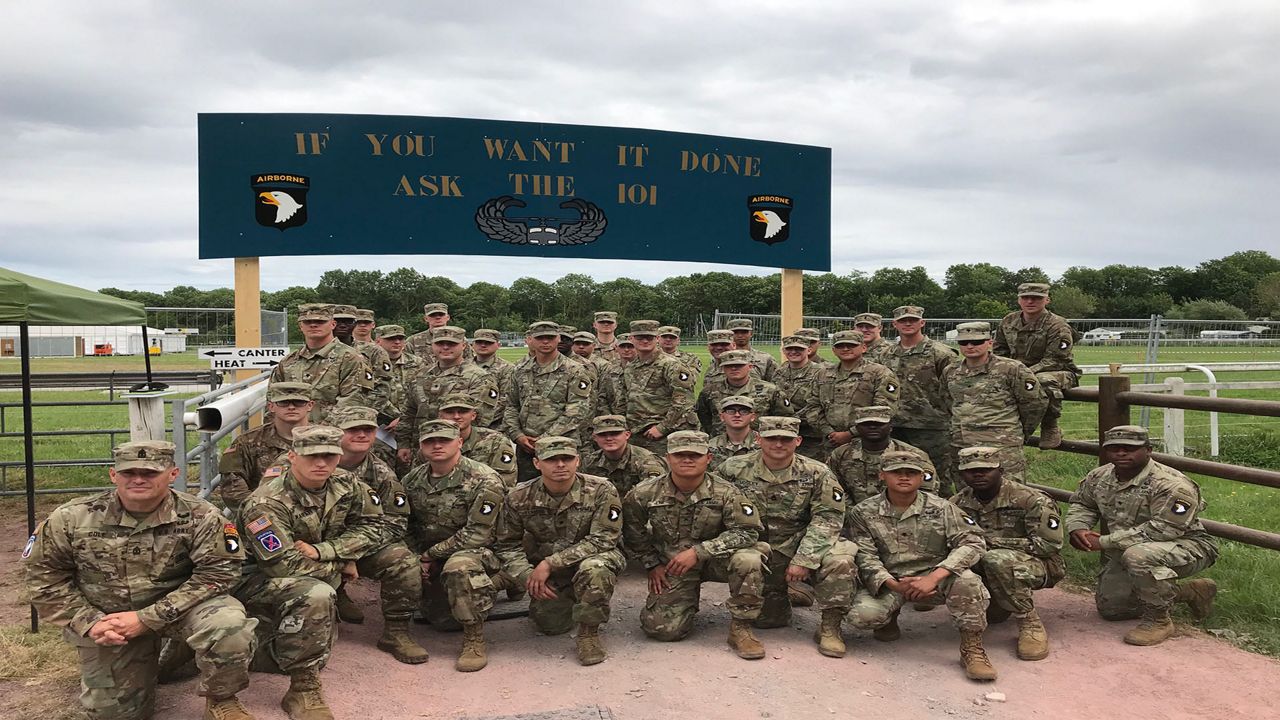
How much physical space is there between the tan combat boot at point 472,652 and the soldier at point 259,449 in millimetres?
1814

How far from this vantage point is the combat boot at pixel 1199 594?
530 centimetres

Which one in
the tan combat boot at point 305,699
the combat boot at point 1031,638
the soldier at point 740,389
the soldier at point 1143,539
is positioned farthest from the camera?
the soldier at point 740,389

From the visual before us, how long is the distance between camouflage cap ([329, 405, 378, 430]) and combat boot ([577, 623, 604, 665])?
1.87 m

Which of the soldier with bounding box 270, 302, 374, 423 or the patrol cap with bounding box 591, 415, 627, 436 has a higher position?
the soldier with bounding box 270, 302, 374, 423

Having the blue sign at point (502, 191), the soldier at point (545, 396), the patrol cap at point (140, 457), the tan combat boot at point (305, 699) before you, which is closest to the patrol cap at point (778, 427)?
the soldier at point (545, 396)

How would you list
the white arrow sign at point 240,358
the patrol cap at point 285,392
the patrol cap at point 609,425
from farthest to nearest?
the white arrow sign at point 240,358 → the patrol cap at point 609,425 → the patrol cap at point 285,392

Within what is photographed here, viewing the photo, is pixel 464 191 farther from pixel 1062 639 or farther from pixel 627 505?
pixel 1062 639

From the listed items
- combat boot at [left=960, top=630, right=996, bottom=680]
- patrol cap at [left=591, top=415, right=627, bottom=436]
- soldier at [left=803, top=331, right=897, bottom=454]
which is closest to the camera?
combat boot at [left=960, top=630, right=996, bottom=680]

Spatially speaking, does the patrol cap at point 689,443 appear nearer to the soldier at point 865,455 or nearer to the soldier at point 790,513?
the soldier at point 790,513

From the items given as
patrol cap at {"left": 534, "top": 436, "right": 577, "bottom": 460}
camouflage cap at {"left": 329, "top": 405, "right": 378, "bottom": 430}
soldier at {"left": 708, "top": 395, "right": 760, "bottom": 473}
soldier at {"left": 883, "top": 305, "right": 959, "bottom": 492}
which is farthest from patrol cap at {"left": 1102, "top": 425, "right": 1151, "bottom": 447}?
camouflage cap at {"left": 329, "top": 405, "right": 378, "bottom": 430}

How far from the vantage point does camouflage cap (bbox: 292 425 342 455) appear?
4.73 meters

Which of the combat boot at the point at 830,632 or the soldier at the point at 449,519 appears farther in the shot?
the soldier at the point at 449,519

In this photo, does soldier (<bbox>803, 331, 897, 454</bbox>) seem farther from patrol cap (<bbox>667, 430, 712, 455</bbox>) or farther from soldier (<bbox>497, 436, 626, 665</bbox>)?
soldier (<bbox>497, 436, 626, 665</bbox>)

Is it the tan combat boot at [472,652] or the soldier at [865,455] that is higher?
the soldier at [865,455]
